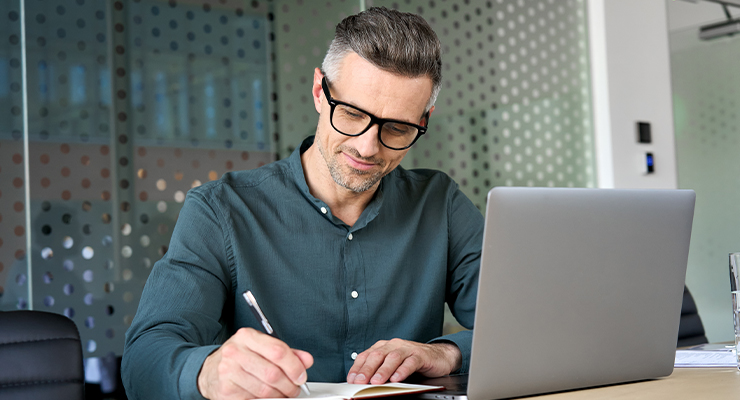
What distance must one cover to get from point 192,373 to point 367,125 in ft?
1.95

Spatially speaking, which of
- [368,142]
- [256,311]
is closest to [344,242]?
[368,142]

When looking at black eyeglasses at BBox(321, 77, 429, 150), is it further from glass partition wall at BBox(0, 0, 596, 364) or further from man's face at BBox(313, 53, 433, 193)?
glass partition wall at BBox(0, 0, 596, 364)

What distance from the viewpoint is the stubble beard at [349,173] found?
1.35 m

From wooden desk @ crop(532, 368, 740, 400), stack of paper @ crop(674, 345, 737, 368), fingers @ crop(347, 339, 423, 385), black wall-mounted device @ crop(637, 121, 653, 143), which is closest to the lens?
wooden desk @ crop(532, 368, 740, 400)

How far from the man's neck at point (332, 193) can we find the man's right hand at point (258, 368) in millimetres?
663

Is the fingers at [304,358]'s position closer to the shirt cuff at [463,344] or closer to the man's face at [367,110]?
the shirt cuff at [463,344]

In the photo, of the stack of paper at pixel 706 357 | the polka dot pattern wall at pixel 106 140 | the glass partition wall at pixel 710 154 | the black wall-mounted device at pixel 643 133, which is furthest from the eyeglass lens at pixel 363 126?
the glass partition wall at pixel 710 154

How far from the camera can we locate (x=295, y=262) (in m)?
1.39

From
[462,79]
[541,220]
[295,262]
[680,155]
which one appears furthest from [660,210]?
[680,155]

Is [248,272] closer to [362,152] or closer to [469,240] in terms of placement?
[362,152]

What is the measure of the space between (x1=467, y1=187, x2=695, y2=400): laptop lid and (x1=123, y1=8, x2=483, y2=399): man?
0.27 m

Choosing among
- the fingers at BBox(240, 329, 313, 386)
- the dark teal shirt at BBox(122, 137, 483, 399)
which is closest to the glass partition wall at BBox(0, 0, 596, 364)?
the dark teal shirt at BBox(122, 137, 483, 399)

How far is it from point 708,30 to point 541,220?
3.93m

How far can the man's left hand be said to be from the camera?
107 cm
